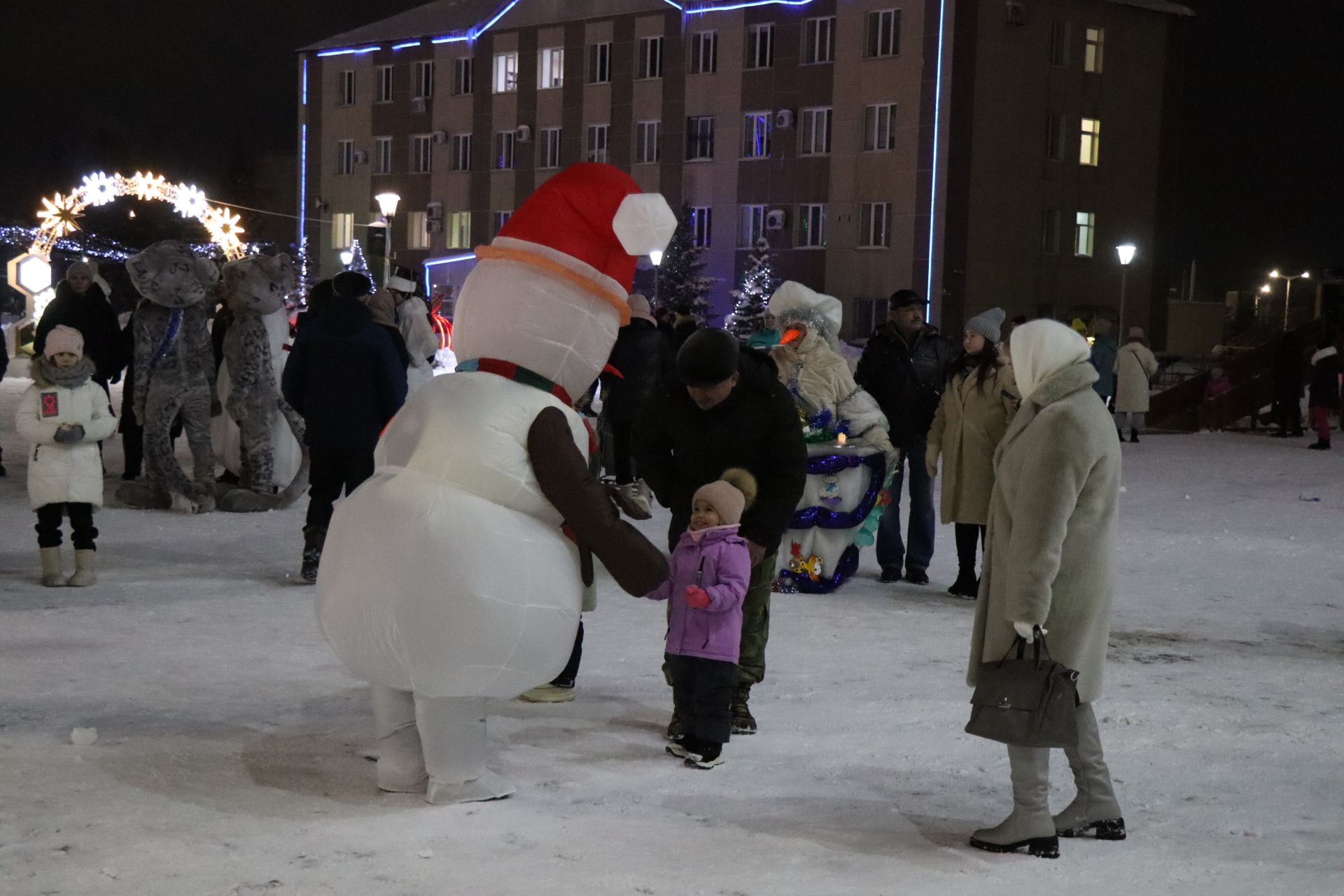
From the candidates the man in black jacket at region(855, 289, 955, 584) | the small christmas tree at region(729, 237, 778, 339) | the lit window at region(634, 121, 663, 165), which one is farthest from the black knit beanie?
the lit window at region(634, 121, 663, 165)

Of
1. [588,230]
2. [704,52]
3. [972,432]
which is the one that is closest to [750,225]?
[704,52]

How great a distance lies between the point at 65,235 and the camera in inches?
1506

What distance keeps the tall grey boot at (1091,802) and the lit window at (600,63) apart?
3741 cm

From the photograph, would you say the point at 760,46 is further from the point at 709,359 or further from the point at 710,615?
the point at 710,615

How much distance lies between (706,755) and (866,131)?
3221cm

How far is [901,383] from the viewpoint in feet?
31.4

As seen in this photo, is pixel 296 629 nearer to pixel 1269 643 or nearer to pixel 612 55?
pixel 1269 643

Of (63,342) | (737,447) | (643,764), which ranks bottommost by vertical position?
(643,764)

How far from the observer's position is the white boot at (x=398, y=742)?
4.87 m

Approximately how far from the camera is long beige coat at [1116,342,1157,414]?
21312 millimetres

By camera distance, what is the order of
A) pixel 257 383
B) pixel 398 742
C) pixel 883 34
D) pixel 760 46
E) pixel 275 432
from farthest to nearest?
pixel 760 46 < pixel 883 34 < pixel 275 432 < pixel 257 383 < pixel 398 742

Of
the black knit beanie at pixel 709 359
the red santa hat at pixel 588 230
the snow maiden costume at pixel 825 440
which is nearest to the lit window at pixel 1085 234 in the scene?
the snow maiden costume at pixel 825 440

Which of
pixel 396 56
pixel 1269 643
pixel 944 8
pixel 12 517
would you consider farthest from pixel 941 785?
pixel 396 56

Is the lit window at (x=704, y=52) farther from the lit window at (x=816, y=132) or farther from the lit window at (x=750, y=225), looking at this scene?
the lit window at (x=750, y=225)
